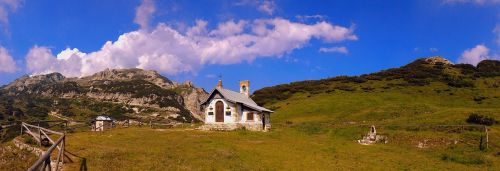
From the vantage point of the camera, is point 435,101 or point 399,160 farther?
point 435,101

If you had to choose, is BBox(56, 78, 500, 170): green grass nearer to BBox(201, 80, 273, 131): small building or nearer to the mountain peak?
BBox(201, 80, 273, 131): small building

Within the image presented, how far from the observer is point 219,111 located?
54594 mm

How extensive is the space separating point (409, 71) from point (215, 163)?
86366 mm

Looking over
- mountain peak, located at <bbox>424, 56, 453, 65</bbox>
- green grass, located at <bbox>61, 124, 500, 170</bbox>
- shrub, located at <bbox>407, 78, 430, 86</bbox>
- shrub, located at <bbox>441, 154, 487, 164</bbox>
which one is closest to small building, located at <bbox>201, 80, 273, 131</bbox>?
green grass, located at <bbox>61, 124, 500, 170</bbox>

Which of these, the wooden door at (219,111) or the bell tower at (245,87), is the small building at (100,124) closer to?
the wooden door at (219,111)

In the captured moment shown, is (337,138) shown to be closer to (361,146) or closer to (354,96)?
(361,146)

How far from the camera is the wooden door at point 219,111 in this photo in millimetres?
54344

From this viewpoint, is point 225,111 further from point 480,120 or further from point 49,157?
point 49,157

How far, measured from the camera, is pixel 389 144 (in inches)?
1618

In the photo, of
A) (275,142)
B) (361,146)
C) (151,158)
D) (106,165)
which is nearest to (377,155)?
(361,146)

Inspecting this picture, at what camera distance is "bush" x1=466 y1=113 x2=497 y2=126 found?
4490 cm

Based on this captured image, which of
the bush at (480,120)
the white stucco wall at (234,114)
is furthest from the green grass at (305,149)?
the white stucco wall at (234,114)

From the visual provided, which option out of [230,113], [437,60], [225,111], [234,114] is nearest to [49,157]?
[234,114]

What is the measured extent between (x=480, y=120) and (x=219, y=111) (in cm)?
3201
